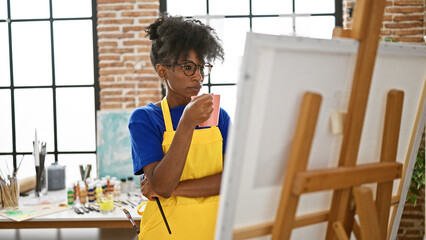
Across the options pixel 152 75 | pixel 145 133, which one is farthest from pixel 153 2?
pixel 145 133

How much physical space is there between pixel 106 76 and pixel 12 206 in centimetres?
141

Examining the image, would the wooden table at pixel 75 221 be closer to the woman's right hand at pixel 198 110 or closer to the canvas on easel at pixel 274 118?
the woman's right hand at pixel 198 110

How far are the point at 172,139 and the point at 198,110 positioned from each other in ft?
0.69

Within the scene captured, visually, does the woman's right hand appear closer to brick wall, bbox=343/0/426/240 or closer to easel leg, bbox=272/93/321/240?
easel leg, bbox=272/93/321/240

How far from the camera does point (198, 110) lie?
1.33m

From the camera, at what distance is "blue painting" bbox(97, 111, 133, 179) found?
3.71 metres

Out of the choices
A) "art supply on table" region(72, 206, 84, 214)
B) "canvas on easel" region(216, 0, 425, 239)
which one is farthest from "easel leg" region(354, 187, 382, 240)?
"art supply on table" region(72, 206, 84, 214)

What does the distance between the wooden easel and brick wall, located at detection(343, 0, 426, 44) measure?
275 cm

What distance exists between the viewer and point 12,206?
301 centimetres

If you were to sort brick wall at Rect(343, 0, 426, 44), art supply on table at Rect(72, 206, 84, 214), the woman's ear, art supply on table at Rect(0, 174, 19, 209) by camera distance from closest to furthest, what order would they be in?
the woman's ear, art supply on table at Rect(72, 206, 84, 214), art supply on table at Rect(0, 174, 19, 209), brick wall at Rect(343, 0, 426, 44)

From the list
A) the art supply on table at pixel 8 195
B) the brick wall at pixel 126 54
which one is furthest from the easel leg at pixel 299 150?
the brick wall at pixel 126 54

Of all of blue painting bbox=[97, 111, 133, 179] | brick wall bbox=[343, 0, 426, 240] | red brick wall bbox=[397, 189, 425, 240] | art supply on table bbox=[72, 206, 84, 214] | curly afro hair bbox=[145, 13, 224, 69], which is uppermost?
brick wall bbox=[343, 0, 426, 240]

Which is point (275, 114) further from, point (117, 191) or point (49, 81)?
point (49, 81)

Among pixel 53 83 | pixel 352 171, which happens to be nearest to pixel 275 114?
pixel 352 171
